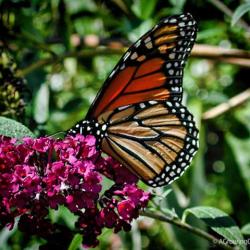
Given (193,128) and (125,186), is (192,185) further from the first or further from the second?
(125,186)

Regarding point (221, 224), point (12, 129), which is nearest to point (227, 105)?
point (221, 224)

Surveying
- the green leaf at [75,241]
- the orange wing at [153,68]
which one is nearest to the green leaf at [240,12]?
the orange wing at [153,68]

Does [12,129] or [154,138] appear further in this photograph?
[154,138]

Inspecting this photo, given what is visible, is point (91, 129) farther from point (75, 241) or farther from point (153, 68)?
point (75, 241)

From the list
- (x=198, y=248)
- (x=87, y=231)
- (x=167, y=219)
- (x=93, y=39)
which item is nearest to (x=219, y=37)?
(x=93, y=39)

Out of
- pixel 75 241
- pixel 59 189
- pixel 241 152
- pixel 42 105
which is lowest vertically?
pixel 241 152

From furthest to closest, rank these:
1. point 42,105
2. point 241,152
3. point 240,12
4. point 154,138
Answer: point 241,152
point 42,105
point 154,138
point 240,12

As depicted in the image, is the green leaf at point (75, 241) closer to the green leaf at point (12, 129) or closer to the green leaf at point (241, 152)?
the green leaf at point (12, 129)

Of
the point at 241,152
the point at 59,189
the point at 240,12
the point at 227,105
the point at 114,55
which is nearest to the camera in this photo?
the point at 59,189
